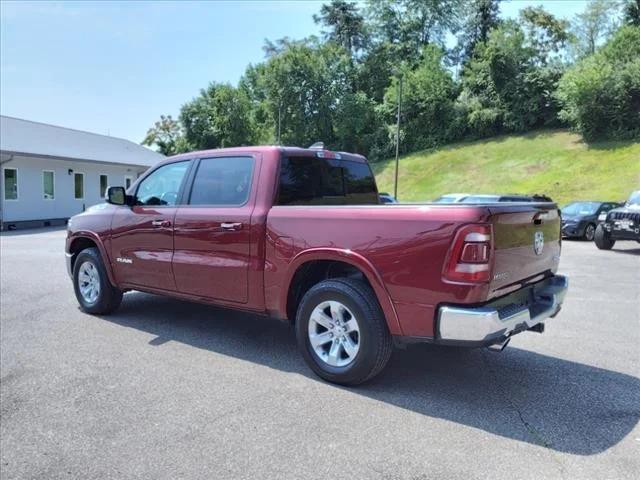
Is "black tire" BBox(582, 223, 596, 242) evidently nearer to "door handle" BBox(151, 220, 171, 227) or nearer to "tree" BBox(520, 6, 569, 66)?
"door handle" BBox(151, 220, 171, 227)

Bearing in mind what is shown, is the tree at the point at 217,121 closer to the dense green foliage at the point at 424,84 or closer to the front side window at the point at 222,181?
the dense green foliage at the point at 424,84

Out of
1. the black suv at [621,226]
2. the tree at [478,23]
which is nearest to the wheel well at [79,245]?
the black suv at [621,226]

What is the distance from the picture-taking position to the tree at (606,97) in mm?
34469

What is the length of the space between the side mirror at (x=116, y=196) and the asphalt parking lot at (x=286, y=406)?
1.44 metres

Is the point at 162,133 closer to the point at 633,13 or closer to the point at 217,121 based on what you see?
the point at 217,121

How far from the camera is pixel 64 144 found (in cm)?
2464

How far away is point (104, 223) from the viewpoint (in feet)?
19.5

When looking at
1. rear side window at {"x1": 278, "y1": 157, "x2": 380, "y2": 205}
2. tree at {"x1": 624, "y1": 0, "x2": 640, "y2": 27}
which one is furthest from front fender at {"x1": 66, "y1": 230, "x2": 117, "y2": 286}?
tree at {"x1": 624, "y1": 0, "x2": 640, "y2": 27}

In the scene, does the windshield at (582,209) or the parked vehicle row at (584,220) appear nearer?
the parked vehicle row at (584,220)

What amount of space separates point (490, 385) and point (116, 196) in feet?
14.4

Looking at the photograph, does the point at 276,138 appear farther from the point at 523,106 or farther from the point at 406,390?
the point at 406,390

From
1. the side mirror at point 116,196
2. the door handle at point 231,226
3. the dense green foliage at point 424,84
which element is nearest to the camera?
the door handle at point 231,226

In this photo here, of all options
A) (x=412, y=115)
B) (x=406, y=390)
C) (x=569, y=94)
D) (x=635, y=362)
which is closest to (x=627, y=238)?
(x=635, y=362)

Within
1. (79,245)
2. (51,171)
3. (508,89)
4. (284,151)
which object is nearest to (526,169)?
(508,89)
